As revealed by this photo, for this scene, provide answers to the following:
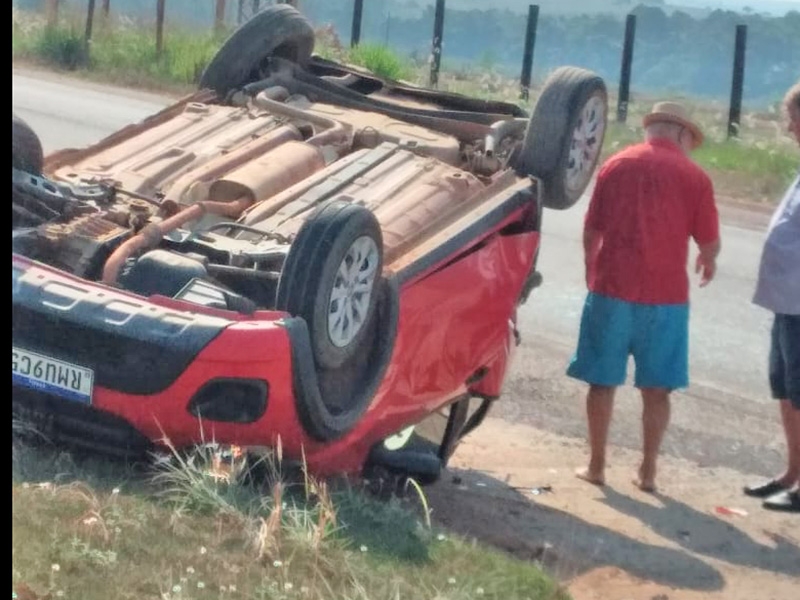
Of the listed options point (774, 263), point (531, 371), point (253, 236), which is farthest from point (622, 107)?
point (253, 236)

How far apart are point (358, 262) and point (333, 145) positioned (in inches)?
60.1

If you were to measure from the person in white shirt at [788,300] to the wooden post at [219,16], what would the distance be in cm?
251

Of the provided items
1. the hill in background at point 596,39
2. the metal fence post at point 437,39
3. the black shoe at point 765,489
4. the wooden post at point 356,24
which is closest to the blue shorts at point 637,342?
the black shoe at point 765,489

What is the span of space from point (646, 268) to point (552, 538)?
1.38 m

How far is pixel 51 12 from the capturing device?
329 centimetres

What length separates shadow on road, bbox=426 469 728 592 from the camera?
521cm

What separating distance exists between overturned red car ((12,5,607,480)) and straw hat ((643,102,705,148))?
8.8 inches

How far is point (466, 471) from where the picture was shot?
633 cm

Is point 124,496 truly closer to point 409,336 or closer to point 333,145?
point 409,336

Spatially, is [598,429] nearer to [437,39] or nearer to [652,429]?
[652,429]

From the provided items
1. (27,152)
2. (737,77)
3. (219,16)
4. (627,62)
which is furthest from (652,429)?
(737,77)

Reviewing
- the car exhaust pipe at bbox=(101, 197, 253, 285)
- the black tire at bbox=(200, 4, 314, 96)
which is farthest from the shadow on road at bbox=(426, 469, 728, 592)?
the black tire at bbox=(200, 4, 314, 96)

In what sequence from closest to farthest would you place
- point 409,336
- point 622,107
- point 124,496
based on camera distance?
point 124,496, point 409,336, point 622,107

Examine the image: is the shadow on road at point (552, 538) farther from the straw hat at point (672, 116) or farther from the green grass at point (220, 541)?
the straw hat at point (672, 116)
